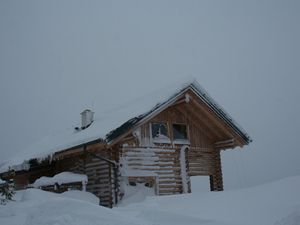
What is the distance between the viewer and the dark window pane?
17.2 metres

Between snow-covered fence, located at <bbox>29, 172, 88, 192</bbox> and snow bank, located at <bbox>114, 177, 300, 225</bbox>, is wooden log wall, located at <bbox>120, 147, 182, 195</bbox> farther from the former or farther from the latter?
snow bank, located at <bbox>114, 177, 300, 225</bbox>

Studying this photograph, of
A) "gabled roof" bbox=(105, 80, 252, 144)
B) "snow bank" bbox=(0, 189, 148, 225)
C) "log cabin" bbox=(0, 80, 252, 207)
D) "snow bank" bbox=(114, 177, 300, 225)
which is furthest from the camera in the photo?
"log cabin" bbox=(0, 80, 252, 207)

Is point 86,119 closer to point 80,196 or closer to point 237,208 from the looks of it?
point 80,196

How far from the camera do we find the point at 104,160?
596 inches

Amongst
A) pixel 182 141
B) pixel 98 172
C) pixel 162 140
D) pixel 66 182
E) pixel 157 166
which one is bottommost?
pixel 66 182

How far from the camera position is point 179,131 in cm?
1841

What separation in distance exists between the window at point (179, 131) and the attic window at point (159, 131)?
642 millimetres

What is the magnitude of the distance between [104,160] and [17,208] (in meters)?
6.70

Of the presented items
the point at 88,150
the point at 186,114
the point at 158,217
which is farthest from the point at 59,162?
the point at 158,217

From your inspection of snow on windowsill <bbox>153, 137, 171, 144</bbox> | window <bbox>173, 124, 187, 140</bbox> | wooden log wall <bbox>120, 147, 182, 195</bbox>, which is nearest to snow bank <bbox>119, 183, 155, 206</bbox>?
wooden log wall <bbox>120, 147, 182, 195</bbox>

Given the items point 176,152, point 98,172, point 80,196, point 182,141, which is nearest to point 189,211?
point 80,196

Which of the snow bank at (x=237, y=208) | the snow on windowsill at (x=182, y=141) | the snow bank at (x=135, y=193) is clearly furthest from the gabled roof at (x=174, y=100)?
the snow bank at (x=237, y=208)

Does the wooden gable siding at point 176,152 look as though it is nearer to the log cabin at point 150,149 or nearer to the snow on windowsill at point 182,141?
the log cabin at point 150,149

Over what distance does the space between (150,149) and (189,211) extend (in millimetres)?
8917
